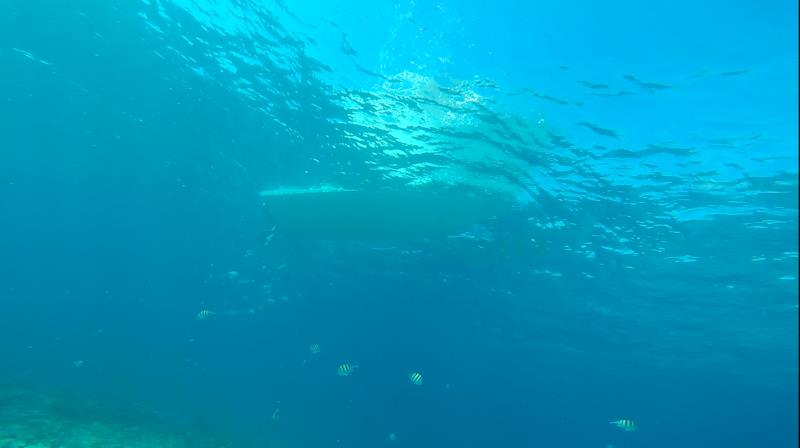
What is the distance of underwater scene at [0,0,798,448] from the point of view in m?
11.5

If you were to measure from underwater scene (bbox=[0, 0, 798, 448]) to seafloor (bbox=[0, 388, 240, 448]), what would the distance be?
0.67ft

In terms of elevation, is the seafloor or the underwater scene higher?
the underwater scene

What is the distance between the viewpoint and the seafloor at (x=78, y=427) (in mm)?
15281

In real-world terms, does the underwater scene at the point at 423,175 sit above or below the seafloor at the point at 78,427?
above

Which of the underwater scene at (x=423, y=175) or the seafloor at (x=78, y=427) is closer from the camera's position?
the underwater scene at (x=423, y=175)

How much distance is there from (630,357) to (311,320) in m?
38.8

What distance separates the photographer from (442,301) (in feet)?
125

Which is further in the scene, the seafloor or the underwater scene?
the seafloor

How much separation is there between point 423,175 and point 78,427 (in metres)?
17.5

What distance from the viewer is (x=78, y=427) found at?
17484 millimetres

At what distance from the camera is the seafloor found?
15281 millimetres

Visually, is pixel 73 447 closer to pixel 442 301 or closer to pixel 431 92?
pixel 431 92

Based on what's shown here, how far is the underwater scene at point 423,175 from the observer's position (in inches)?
454

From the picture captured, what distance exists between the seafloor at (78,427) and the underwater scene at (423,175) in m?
0.20
